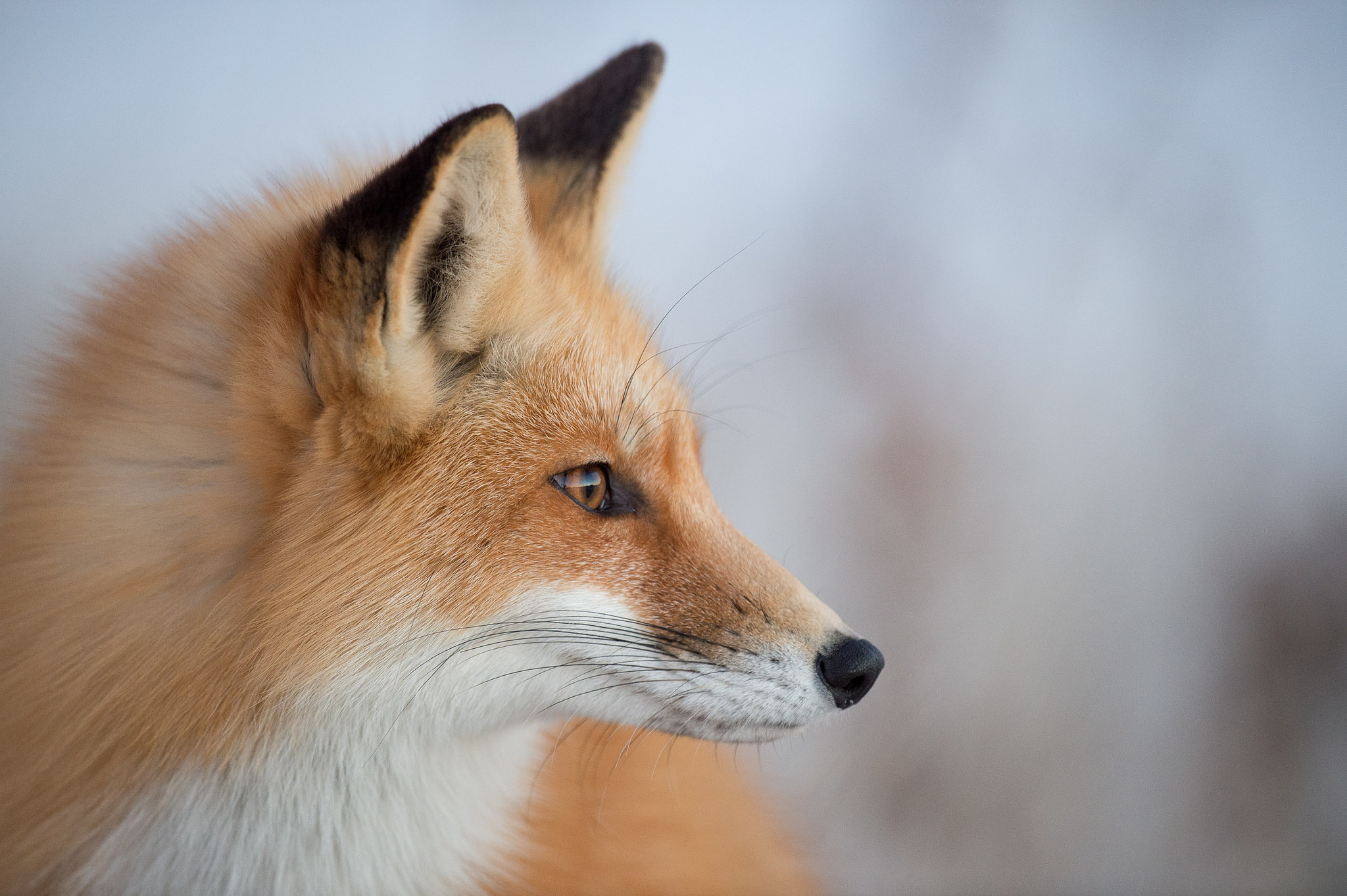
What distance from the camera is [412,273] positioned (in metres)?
0.72

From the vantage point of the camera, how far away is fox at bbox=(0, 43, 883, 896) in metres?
0.76

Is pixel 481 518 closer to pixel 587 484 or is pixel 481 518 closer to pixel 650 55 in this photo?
pixel 587 484

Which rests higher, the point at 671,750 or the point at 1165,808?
the point at 1165,808

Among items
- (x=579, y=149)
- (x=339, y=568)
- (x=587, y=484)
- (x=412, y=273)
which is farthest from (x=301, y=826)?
(x=579, y=149)

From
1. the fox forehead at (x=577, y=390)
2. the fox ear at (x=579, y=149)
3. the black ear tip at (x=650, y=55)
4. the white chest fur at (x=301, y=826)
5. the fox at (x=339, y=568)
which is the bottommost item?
the white chest fur at (x=301, y=826)

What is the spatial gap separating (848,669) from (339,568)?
1.82 ft

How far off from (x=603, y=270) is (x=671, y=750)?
2.86ft

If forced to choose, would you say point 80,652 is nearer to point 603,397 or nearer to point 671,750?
point 603,397

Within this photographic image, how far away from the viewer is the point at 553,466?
85cm

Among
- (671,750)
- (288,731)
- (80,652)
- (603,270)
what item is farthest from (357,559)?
(671,750)

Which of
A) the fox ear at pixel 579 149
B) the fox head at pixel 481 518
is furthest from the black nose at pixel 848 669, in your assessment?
the fox ear at pixel 579 149

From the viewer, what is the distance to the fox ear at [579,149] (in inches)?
42.7

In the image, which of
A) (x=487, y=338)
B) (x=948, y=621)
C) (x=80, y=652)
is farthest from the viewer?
(x=948, y=621)

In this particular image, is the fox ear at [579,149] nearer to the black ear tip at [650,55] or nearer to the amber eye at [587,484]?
the black ear tip at [650,55]
